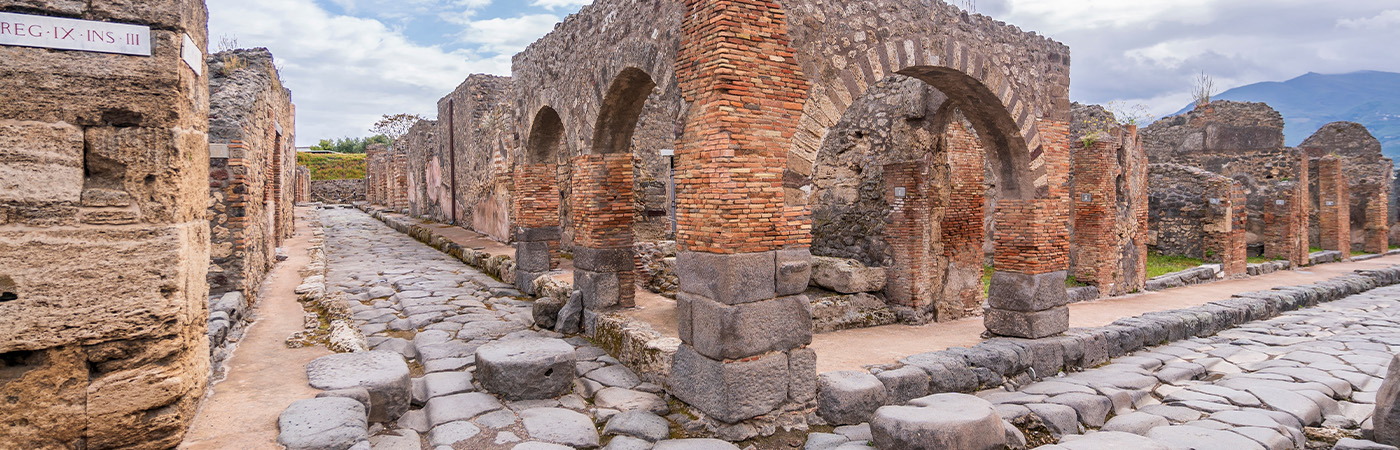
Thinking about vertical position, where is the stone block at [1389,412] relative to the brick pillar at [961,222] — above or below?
below

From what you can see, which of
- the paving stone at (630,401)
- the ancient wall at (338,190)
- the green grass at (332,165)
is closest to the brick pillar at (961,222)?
the paving stone at (630,401)

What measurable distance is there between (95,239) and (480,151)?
14.0 meters

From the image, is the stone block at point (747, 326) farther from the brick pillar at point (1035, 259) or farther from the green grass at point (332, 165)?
the green grass at point (332, 165)

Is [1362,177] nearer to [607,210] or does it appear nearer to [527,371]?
[607,210]

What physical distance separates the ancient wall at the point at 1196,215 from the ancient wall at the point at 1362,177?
23.5 feet

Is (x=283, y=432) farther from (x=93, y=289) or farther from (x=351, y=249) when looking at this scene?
(x=351, y=249)

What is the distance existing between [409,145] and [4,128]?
83.7 ft

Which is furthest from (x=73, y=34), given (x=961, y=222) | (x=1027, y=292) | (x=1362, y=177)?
(x=1362, y=177)

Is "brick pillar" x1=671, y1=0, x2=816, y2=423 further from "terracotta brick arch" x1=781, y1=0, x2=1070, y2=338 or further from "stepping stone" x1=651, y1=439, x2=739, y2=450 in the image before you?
"terracotta brick arch" x1=781, y1=0, x2=1070, y2=338

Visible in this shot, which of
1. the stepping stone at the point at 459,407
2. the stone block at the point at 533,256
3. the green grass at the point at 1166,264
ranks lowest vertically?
the stepping stone at the point at 459,407

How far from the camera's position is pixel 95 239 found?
3678 mm

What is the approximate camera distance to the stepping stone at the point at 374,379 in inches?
202

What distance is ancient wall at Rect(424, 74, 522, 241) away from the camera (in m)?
15.0

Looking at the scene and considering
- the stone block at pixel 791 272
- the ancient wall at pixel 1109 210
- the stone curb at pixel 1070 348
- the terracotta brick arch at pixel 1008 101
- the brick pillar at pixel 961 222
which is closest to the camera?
the stone block at pixel 791 272
